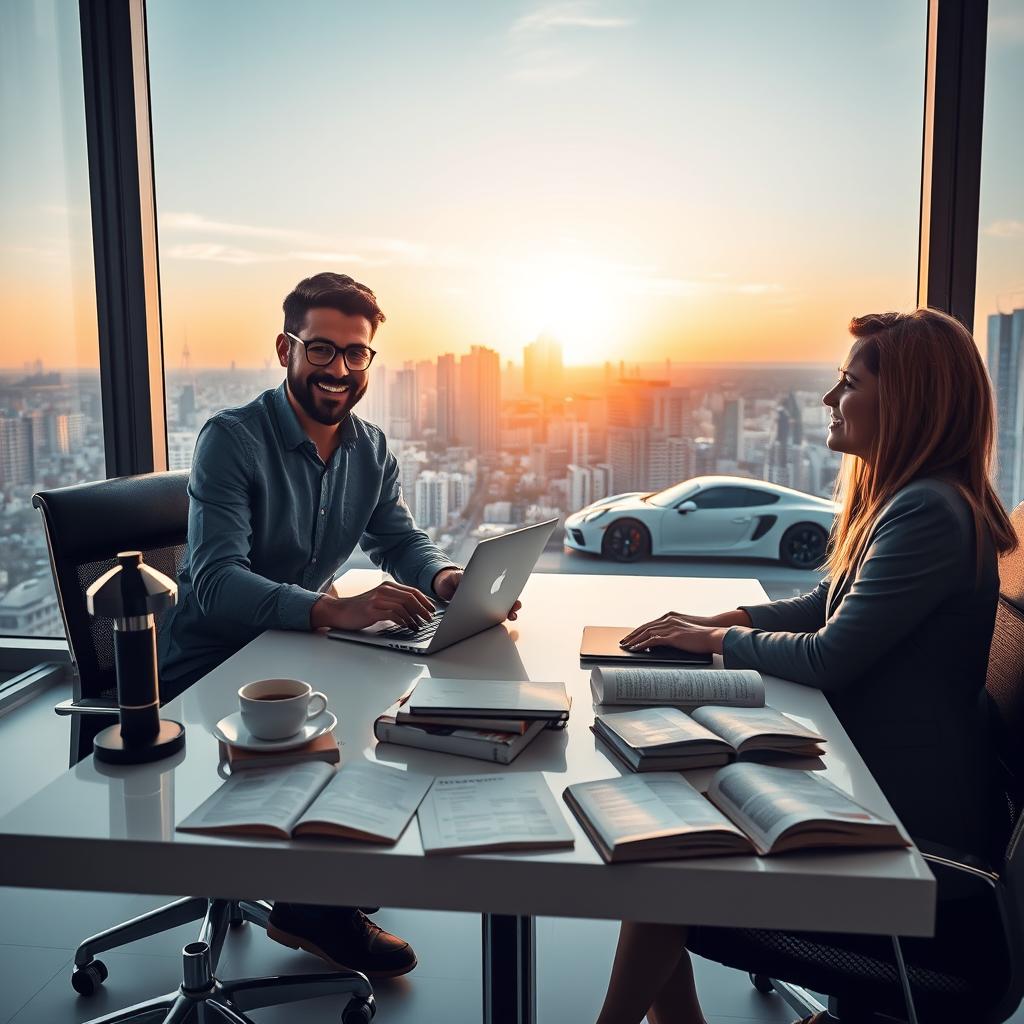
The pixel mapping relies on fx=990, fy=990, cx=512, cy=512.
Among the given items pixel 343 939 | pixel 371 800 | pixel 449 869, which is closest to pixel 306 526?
pixel 343 939

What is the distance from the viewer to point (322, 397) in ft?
7.02

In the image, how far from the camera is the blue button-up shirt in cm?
186

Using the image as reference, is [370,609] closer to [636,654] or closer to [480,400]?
[636,654]

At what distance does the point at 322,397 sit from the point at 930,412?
3.99 feet

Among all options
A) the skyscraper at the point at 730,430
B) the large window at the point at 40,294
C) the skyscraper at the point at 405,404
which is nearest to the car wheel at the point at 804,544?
the skyscraper at the point at 730,430

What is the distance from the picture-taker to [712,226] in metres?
2.91

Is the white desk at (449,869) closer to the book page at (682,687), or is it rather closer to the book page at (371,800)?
the book page at (371,800)

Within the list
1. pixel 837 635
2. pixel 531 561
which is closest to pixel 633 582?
pixel 531 561

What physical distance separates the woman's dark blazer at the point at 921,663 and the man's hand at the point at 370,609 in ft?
2.10

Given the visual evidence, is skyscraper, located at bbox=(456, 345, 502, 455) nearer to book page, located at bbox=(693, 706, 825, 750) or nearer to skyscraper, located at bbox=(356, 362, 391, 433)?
skyscraper, located at bbox=(356, 362, 391, 433)

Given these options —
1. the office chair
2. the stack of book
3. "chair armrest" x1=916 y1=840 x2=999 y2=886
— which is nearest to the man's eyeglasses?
the office chair

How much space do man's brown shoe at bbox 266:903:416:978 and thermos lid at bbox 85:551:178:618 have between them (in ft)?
3.24

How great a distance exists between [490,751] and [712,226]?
215 centimetres

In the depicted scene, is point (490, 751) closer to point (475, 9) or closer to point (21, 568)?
point (475, 9)
